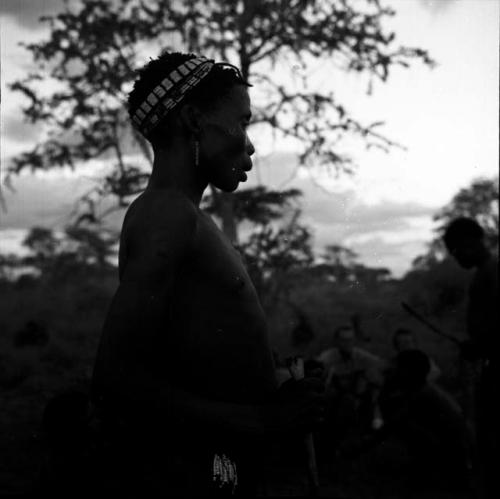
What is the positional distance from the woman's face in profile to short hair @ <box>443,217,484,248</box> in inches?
105

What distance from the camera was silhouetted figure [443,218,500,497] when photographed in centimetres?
351

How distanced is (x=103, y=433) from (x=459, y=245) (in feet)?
9.96

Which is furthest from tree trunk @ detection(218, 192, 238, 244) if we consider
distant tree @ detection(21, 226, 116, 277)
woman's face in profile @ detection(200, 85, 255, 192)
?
distant tree @ detection(21, 226, 116, 277)

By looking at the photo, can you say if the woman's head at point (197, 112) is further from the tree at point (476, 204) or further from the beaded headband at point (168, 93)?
the tree at point (476, 204)

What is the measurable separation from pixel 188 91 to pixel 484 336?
2.76 m

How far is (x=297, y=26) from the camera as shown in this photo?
8680 millimetres

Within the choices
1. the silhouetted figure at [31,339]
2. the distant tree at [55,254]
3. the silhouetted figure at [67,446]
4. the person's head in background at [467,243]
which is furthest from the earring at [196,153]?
the distant tree at [55,254]

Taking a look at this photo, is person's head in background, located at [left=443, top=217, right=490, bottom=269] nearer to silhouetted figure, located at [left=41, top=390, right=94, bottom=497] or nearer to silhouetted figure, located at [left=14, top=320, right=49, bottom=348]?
silhouetted figure, located at [left=41, top=390, right=94, bottom=497]

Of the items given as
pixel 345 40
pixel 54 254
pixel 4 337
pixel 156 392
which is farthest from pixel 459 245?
pixel 54 254

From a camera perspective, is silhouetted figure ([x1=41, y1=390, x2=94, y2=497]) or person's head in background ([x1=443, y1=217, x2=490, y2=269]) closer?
silhouetted figure ([x1=41, y1=390, x2=94, y2=497])

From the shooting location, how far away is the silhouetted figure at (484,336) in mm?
3508

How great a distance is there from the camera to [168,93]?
146cm

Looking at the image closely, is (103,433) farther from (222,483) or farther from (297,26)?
(297,26)

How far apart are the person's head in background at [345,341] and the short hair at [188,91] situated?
237 inches
